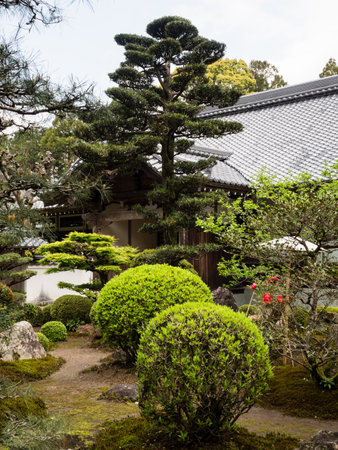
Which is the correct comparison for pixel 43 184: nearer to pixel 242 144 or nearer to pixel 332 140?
pixel 332 140

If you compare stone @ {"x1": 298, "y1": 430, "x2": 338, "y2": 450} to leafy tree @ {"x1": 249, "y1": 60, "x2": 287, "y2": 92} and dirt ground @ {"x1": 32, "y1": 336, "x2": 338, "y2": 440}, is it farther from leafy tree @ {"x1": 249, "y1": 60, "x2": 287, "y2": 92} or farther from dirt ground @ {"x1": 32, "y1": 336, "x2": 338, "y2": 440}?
leafy tree @ {"x1": 249, "y1": 60, "x2": 287, "y2": 92}

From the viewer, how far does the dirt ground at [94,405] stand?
505 cm

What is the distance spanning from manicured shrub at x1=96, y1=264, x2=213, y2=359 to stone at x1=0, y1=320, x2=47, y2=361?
5.86 feet

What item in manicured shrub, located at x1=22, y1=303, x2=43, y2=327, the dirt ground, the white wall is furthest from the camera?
the white wall

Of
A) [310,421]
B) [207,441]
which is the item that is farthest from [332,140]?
[207,441]

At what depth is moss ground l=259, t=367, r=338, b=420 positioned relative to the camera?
5520 millimetres

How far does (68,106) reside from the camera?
390 cm

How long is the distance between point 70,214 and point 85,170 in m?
5.60

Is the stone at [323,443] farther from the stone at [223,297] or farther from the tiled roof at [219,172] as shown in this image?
the tiled roof at [219,172]

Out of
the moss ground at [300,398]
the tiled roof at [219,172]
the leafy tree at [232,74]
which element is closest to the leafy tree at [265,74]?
the leafy tree at [232,74]

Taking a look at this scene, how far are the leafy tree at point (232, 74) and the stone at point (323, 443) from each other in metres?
24.4

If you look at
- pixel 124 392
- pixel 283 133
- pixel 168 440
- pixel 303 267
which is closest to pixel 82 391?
pixel 124 392

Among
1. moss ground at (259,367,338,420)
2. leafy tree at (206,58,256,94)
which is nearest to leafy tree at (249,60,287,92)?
leafy tree at (206,58,256,94)

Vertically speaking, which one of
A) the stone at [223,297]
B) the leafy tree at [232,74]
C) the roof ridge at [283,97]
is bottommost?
the stone at [223,297]
